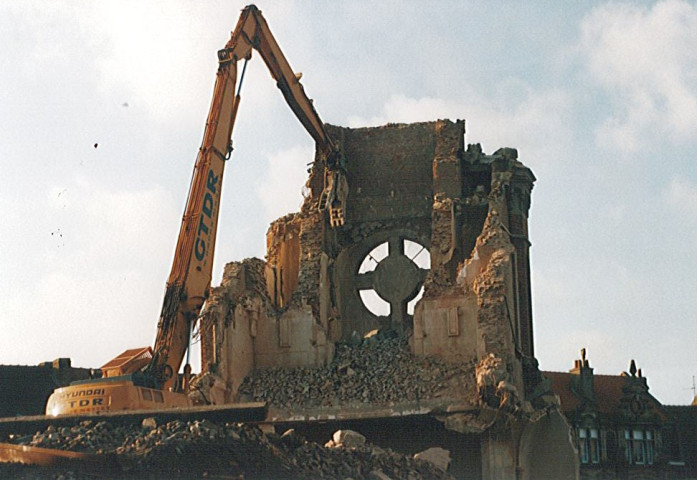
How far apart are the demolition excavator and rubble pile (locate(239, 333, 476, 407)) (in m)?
3.19

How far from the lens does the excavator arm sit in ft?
89.2

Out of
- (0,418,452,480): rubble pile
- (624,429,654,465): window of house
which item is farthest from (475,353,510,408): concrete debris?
(624,429,654,465): window of house

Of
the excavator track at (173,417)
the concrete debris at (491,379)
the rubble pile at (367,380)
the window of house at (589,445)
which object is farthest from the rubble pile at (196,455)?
the window of house at (589,445)

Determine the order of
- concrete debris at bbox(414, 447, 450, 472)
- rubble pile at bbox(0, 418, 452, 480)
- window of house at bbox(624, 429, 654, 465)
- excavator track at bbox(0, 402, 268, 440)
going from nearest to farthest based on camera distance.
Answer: rubble pile at bbox(0, 418, 452, 480) → excavator track at bbox(0, 402, 268, 440) → concrete debris at bbox(414, 447, 450, 472) → window of house at bbox(624, 429, 654, 465)

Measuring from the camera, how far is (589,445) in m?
41.9

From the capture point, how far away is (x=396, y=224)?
36156 millimetres

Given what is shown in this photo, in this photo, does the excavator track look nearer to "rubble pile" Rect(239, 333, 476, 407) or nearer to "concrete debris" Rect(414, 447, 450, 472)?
"concrete debris" Rect(414, 447, 450, 472)

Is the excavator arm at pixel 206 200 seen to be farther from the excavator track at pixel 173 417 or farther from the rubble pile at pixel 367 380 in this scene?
the rubble pile at pixel 367 380

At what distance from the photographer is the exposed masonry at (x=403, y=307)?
3020cm

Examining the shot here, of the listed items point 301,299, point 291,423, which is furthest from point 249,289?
point 291,423

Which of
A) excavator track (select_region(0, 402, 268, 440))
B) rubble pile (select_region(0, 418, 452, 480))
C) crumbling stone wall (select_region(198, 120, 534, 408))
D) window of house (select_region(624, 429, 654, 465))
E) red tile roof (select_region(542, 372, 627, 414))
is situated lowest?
window of house (select_region(624, 429, 654, 465))

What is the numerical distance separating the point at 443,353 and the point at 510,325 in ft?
5.76

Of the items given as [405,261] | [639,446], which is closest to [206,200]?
[405,261]

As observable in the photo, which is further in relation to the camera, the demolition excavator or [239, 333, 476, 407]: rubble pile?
[239, 333, 476, 407]: rubble pile
